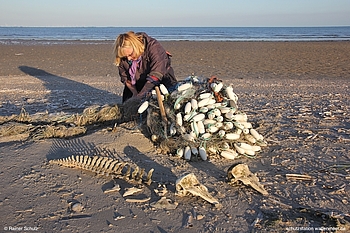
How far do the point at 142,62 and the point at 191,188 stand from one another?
295 cm

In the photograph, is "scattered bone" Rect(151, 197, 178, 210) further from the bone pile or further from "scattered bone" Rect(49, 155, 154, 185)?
the bone pile

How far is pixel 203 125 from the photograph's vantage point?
4.27 m

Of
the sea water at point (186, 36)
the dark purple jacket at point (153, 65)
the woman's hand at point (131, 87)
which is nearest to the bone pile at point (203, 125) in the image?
the dark purple jacket at point (153, 65)

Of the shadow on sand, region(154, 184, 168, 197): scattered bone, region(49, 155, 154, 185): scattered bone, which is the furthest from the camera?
the shadow on sand

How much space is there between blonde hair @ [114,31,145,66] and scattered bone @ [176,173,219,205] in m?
2.69

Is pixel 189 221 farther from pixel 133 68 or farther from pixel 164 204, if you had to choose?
pixel 133 68

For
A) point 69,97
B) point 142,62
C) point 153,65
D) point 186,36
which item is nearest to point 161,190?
point 153,65

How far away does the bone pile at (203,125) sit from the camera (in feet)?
13.9

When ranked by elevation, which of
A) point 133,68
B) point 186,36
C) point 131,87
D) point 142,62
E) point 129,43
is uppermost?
point 129,43

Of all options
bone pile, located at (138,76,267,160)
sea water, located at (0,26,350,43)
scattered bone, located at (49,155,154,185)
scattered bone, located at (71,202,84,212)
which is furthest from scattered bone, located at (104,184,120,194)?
sea water, located at (0,26,350,43)

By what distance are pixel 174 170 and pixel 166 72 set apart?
2.15 metres

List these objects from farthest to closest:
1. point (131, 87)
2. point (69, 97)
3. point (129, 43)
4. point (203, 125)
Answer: point (69, 97) → point (131, 87) → point (129, 43) → point (203, 125)

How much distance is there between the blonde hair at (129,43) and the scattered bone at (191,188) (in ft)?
8.83

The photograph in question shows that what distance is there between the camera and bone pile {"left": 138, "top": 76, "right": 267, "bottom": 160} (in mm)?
4227
